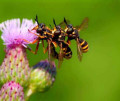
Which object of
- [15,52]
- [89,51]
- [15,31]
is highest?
[89,51]

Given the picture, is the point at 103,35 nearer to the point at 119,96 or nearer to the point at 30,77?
the point at 119,96

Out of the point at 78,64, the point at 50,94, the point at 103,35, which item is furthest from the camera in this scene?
the point at 103,35

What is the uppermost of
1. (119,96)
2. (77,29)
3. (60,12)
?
(60,12)

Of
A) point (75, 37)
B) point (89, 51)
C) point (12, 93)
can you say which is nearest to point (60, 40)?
point (75, 37)

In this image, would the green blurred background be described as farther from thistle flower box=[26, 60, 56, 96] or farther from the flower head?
the flower head

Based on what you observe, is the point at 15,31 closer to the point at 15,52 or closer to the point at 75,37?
the point at 15,52

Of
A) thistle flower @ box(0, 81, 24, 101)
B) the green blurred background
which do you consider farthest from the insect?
the green blurred background

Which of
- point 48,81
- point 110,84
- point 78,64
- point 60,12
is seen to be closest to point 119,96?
point 110,84

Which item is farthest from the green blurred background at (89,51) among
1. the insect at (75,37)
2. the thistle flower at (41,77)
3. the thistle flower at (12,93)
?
the thistle flower at (12,93)
